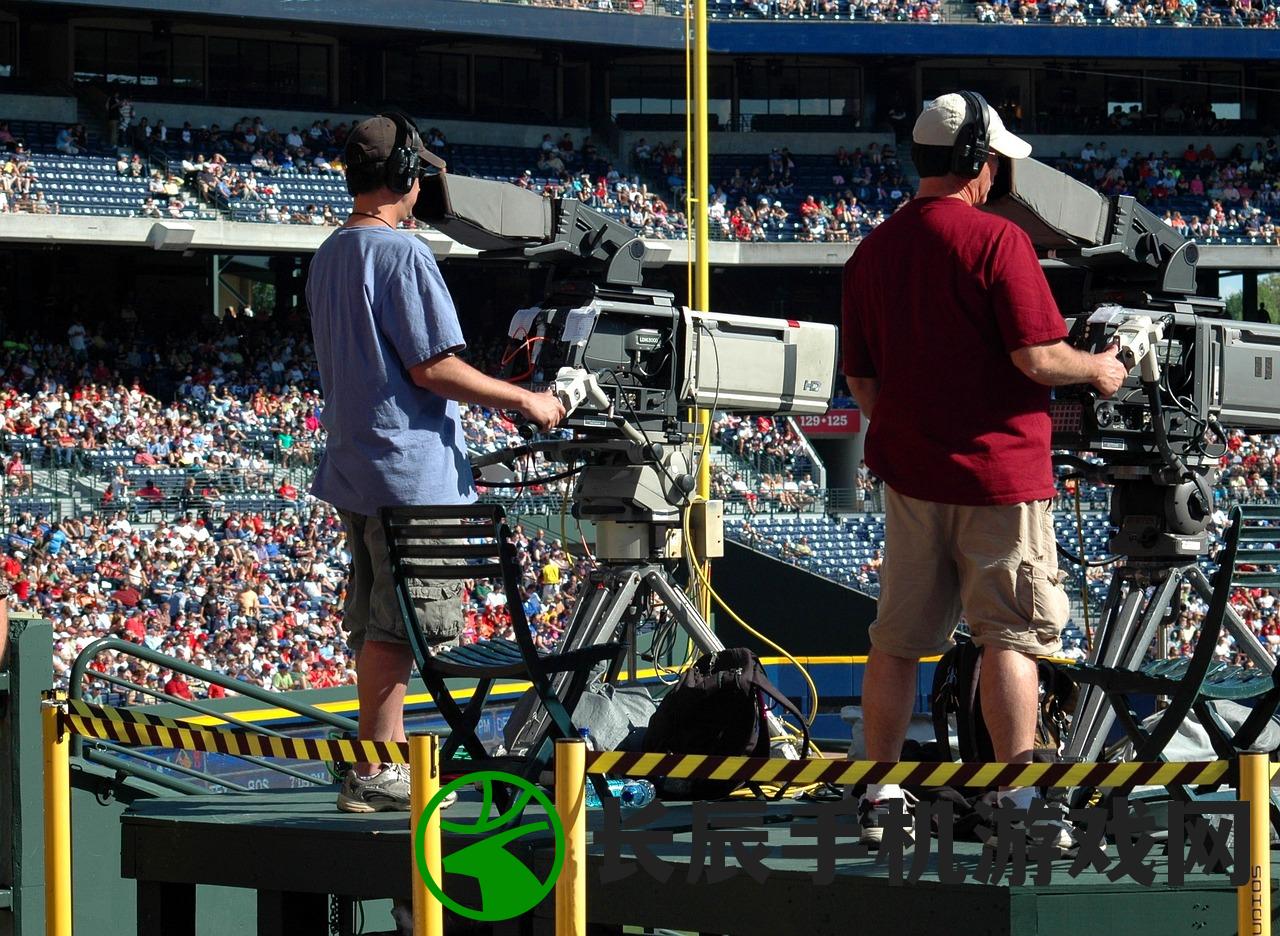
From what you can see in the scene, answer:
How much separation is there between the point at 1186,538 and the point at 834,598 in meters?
13.3

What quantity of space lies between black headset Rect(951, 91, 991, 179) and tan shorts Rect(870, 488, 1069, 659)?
0.79 m

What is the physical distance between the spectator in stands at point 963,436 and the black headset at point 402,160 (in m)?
1.25

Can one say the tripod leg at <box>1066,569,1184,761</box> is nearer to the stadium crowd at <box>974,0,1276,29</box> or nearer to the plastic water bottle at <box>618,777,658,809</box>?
the plastic water bottle at <box>618,777,658,809</box>

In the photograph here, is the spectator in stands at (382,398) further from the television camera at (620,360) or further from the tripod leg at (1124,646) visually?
the tripod leg at (1124,646)

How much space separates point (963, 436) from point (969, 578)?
33 centimetres

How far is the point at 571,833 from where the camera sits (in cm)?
361

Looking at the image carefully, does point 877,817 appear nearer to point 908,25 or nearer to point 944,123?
point 944,123

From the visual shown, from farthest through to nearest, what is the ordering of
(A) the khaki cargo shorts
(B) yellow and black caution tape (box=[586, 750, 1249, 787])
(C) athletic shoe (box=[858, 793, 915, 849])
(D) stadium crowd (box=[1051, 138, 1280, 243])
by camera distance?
(D) stadium crowd (box=[1051, 138, 1280, 243]) → (A) the khaki cargo shorts → (C) athletic shoe (box=[858, 793, 915, 849]) → (B) yellow and black caution tape (box=[586, 750, 1249, 787])

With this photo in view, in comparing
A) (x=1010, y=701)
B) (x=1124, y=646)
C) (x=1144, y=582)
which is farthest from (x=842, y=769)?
(x=1144, y=582)

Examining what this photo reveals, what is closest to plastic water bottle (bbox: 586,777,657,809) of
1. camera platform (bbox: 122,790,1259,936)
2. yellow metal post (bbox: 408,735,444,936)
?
camera platform (bbox: 122,790,1259,936)

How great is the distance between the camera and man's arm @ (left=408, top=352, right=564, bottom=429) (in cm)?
452

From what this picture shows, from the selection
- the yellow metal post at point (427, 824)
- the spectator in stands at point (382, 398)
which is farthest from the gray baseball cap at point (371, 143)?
the yellow metal post at point (427, 824)

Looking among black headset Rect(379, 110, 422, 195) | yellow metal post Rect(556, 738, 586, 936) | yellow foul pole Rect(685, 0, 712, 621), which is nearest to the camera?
yellow metal post Rect(556, 738, 586, 936)

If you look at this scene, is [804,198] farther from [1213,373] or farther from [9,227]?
[1213,373]
